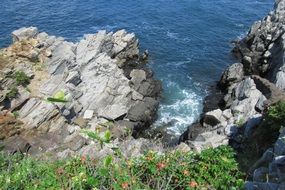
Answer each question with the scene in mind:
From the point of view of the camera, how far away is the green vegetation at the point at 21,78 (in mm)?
44453

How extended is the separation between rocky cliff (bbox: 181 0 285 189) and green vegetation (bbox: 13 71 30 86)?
19.6m

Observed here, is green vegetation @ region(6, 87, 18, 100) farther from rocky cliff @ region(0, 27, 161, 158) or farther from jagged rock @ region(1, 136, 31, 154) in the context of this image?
jagged rock @ region(1, 136, 31, 154)

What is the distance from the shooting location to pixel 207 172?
21062 millimetres

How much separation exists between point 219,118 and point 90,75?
18477 millimetres

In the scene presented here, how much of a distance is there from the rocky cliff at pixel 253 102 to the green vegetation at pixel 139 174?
2014mm

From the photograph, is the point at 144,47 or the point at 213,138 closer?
the point at 213,138

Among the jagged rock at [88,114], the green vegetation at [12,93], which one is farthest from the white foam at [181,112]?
the green vegetation at [12,93]

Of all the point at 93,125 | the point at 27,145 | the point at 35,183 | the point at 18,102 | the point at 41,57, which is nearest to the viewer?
the point at 35,183

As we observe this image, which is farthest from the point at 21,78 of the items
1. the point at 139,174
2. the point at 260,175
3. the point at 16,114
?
the point at 260,175

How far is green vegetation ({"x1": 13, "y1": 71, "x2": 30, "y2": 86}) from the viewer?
146ft

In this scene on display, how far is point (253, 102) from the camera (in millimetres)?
43625

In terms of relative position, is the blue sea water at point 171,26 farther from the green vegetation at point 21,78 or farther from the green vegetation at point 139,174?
the green vegetation at point 139,174

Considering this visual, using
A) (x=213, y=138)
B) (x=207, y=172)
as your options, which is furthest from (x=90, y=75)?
(x=207, y=172)

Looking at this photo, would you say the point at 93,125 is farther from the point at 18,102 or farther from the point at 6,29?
the point at 6,29
